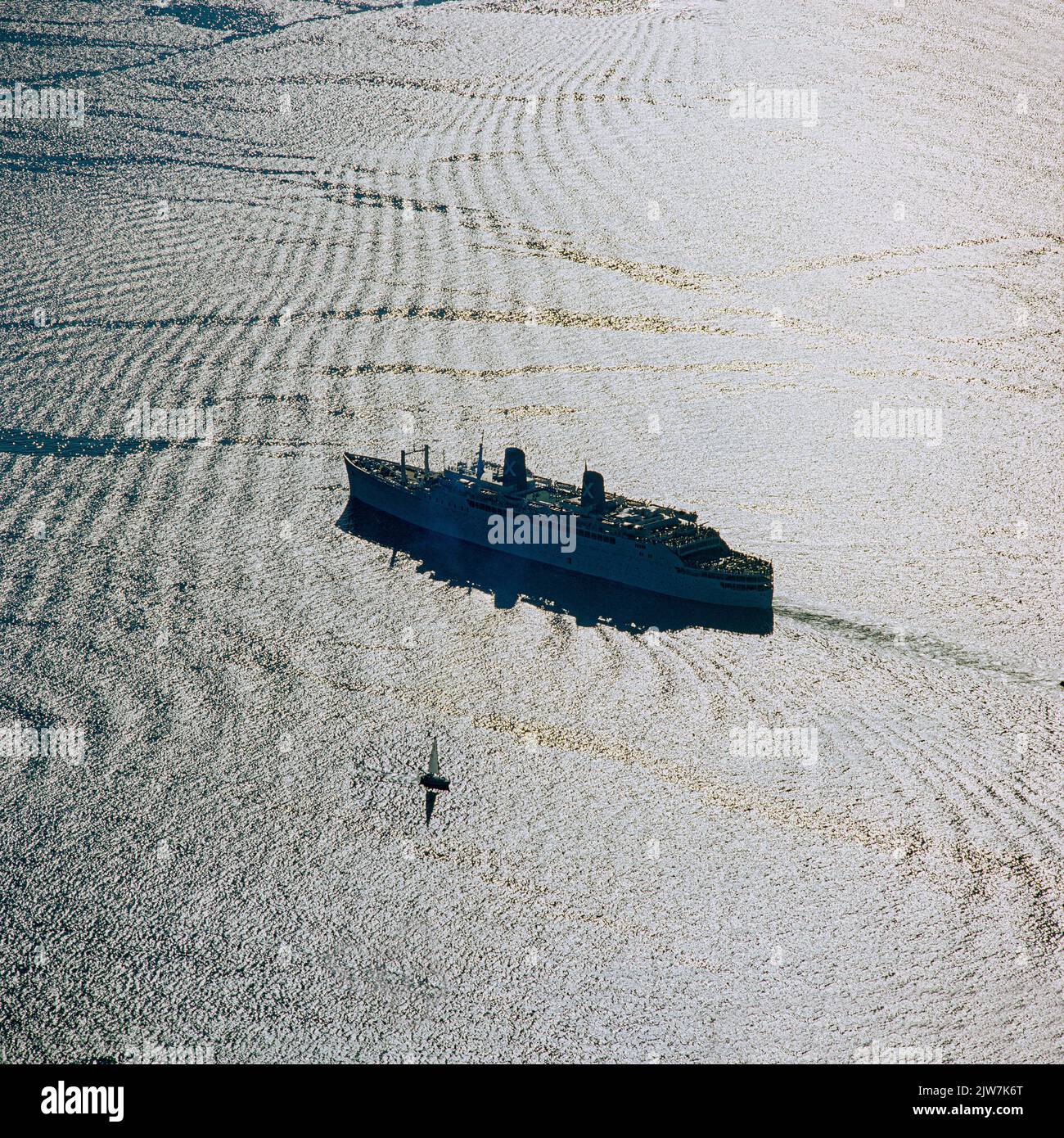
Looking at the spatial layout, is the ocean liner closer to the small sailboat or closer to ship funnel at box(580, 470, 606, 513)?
ship funnel at box(580, 470, 606, 513)

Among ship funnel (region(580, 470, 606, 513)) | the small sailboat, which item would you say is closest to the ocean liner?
ship funnel (region(580, 470, 606, 513))

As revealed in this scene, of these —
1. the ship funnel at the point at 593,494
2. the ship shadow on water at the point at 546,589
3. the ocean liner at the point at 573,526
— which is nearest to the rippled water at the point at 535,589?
the ship shadow on water at the point at 546,589

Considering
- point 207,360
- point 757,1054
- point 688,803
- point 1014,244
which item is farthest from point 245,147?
point 757,1054

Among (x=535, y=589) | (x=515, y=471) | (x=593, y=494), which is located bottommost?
(x=535, y=589)

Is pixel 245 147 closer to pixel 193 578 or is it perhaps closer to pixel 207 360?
pixel 207 360

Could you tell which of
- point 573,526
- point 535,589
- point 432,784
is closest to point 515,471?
point 573,526

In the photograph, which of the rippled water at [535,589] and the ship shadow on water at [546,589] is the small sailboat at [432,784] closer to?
the rippled water at [535,589]

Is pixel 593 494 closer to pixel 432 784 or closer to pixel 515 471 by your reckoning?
pixel 515 471
